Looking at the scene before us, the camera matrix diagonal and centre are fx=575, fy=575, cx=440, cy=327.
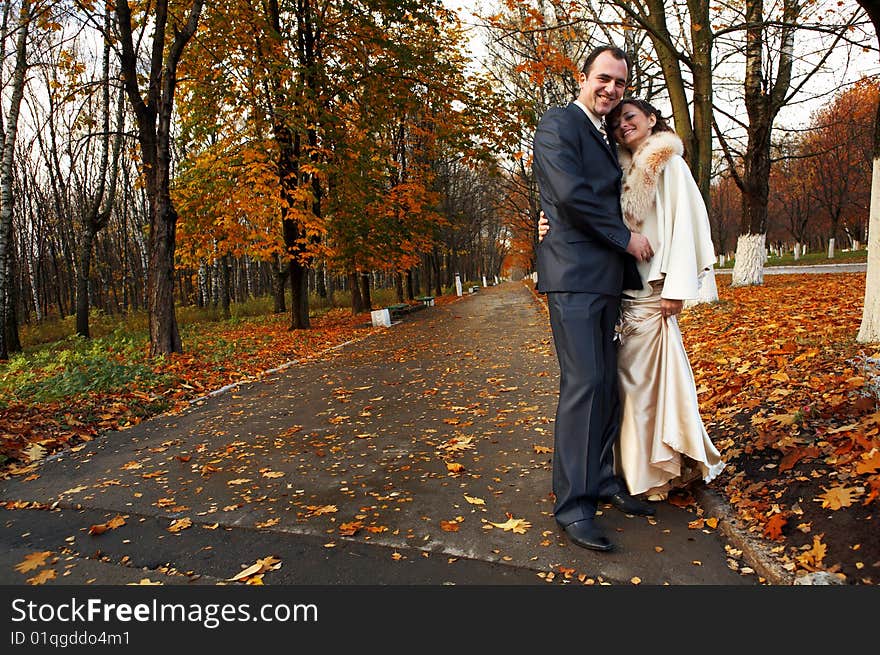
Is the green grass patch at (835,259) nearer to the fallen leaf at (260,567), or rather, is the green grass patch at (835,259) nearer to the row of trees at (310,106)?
the row of trees at (310,106)

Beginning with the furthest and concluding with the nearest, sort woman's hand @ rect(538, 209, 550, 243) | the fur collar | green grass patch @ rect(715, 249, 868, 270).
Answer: green grass patch @ rect(715, 249, 868, 270) < woman's hand @ rect(538, 209, 550, 243) < the fur collar

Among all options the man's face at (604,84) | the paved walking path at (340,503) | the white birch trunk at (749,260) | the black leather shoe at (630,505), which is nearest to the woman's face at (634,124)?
the man's face at (604,84)

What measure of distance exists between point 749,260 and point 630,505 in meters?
14.1

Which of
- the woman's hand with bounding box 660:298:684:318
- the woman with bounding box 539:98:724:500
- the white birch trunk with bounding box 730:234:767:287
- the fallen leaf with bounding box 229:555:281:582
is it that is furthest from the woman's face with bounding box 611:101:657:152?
the white birch trunk with bounding box 730:234:767:287

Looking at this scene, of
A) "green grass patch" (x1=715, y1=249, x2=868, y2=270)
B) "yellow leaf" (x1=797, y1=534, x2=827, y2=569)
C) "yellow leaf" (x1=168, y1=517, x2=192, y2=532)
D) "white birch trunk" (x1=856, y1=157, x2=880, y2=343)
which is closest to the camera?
"yellow leaf" (x1=797, y1=534, x2=827, y2=569)

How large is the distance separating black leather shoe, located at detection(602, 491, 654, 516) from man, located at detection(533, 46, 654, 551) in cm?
37

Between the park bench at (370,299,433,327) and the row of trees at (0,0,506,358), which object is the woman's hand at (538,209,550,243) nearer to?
the row of trees at (0,0,506,358)

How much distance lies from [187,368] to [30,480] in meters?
4.75

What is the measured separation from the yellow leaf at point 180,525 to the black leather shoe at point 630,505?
101 inches

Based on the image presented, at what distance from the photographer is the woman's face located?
3.20m

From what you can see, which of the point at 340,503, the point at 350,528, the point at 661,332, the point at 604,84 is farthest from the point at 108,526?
the point at 604,84

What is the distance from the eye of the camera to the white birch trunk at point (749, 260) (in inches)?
584

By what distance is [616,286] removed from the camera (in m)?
3.09
